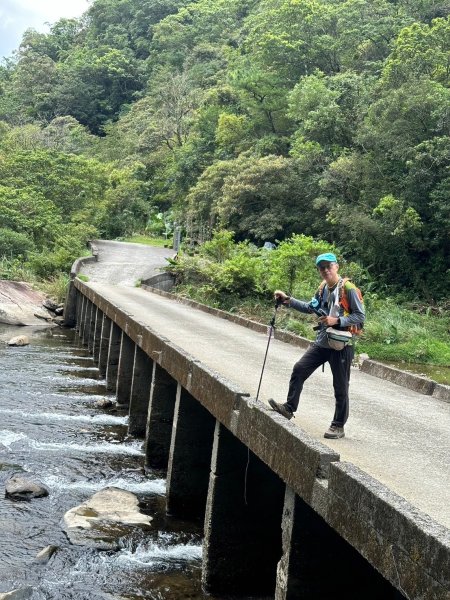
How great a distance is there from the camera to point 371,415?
28.8ft

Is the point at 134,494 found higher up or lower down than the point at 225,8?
lower down

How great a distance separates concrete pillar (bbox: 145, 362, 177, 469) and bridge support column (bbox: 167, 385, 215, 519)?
196cm

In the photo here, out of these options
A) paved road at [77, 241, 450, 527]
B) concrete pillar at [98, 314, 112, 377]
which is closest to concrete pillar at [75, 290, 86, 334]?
concrete pillar at [98, 314, 112, 377]

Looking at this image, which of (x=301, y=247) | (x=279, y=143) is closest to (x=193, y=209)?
(x=279, y=143)

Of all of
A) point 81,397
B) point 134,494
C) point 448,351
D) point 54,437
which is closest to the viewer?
point 134,494

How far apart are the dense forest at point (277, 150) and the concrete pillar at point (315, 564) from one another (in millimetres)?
23089

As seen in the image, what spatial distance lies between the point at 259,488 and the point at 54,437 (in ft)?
21.6

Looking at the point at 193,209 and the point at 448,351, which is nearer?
the point at 448,351

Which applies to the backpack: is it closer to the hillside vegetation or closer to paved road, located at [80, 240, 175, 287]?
the hillside vegetation

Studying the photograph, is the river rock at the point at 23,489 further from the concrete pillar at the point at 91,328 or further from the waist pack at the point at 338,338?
the concrete pillar at the point at 91,328

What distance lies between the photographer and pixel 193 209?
4272cm

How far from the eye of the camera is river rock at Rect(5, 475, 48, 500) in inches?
388

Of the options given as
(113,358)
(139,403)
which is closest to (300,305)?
(139,403)

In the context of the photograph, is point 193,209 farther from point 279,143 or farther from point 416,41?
point 416,41
